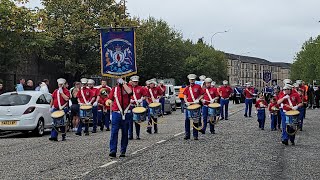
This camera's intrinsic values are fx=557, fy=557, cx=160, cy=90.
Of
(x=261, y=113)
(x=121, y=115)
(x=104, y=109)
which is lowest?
(x=261, y=113)

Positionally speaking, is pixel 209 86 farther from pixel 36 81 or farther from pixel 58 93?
pixel 36 81

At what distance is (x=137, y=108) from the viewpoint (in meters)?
15.2

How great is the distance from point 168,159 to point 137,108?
358 cm

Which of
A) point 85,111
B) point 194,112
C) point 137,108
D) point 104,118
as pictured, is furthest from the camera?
point 104,118

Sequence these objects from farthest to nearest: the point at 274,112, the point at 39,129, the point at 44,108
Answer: the point at 274,112
the point at 44,108
the point at 39,129

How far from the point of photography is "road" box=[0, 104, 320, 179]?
395 inches

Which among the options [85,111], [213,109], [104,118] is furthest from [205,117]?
[104,118]

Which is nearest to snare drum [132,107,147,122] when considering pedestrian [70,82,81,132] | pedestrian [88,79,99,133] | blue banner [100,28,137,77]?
blue banner [100,28,137,77]

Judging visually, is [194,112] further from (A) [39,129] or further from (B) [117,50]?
(A) [39,129]

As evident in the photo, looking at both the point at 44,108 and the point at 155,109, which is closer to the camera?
the point at 155,109

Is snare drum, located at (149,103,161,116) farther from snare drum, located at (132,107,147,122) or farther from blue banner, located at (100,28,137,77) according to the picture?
snare drum, located at (132,107,147,122)

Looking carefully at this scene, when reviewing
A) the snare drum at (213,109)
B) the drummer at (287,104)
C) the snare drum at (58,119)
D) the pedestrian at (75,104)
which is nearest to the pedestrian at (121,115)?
the snare drum at (58,119)

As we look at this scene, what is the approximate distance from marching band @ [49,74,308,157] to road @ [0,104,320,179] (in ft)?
1.72

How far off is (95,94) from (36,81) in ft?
60.5
